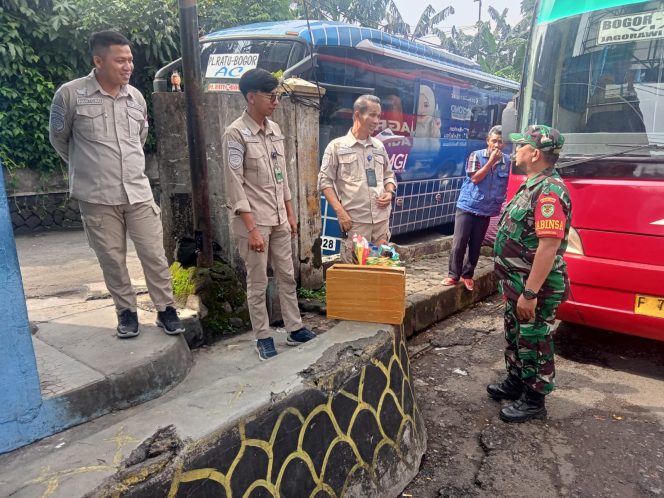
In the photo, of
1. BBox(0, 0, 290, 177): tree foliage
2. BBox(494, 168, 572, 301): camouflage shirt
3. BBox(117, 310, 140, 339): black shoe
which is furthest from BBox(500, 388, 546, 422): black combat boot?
BBox(0, 0, 290, 177): tree foliage

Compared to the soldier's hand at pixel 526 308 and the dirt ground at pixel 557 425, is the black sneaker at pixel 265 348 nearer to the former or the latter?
the dirt ground at pixel 557 425

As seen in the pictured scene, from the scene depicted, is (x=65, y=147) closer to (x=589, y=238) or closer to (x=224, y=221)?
(x=224, y=221)

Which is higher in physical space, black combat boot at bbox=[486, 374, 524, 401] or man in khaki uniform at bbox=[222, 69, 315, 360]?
man in khaki uniform at bbox=[222, 69, 315, 360]

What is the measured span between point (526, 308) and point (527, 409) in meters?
0.70

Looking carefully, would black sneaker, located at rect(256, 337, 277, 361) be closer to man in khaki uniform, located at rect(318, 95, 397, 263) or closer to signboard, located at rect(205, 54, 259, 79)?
man in khaki uniform, located at rect(318, 95, 397, 263)

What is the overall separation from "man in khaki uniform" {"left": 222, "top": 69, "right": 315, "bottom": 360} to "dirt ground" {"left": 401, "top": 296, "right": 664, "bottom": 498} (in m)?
1.22

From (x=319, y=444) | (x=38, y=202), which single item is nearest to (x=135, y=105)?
(x=319, y=444)

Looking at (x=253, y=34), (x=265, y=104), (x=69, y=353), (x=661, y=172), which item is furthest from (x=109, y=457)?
(x=253, y=34)

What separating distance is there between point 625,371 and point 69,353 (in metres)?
3.84

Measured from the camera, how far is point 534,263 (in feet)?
8.86

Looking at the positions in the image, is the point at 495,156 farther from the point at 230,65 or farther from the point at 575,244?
the point at 230,65

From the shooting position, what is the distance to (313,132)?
154 inches

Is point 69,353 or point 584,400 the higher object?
point 69,353

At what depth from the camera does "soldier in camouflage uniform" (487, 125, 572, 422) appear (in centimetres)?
267
